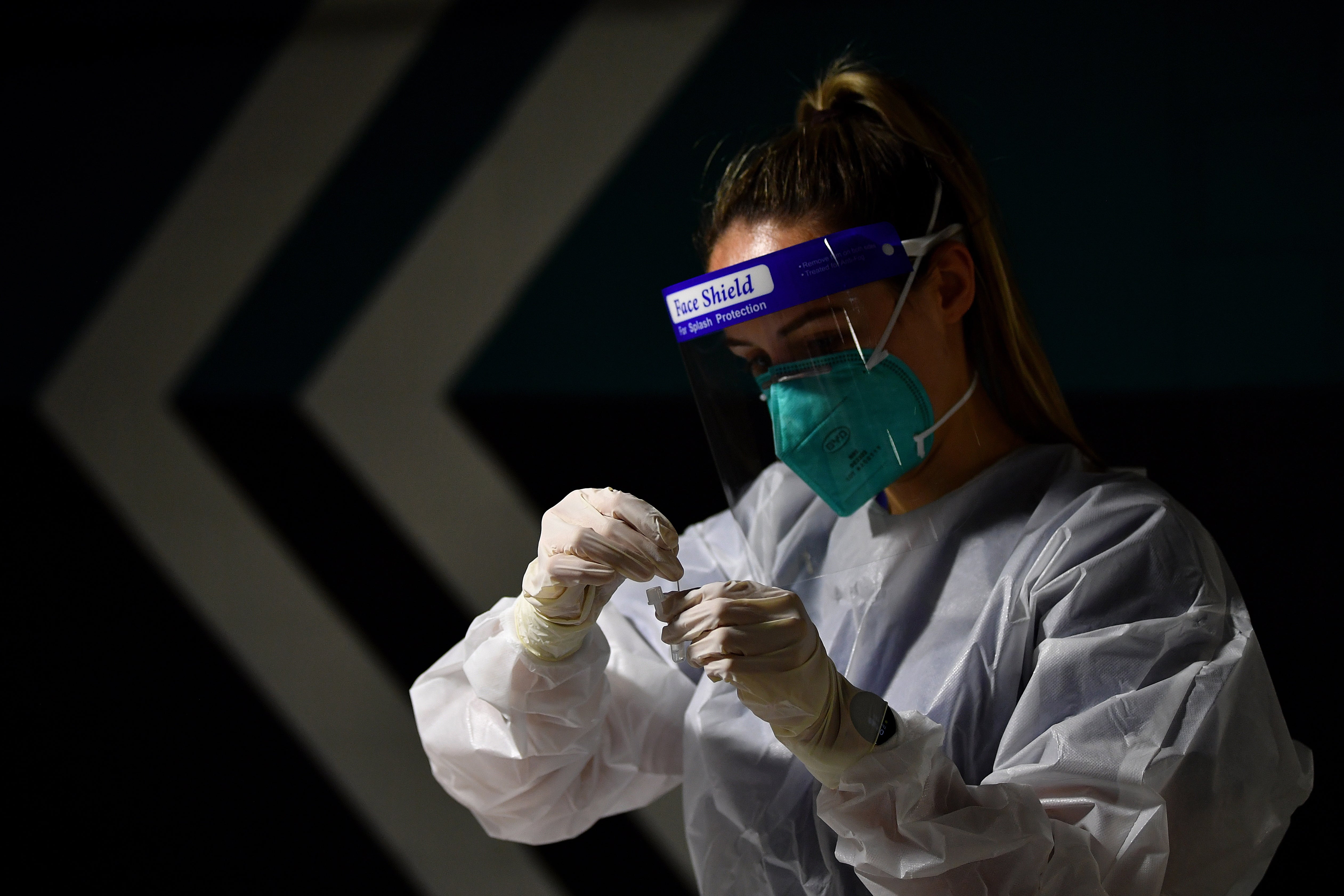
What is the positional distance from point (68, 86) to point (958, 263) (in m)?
2.05

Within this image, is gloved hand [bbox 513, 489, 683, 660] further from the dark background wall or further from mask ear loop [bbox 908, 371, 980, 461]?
the dark background wall

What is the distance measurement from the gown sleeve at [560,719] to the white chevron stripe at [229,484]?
908 millimetres

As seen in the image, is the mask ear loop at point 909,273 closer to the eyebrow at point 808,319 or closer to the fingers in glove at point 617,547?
the eyebrow at point 808,319

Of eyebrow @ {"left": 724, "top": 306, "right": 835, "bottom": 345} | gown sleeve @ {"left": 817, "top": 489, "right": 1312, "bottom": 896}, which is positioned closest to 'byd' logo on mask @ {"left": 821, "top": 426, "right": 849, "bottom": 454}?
eyebrow @ {"left": 724, "top": 306, "right": 835, "bottom": 345}

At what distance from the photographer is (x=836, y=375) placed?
109cm

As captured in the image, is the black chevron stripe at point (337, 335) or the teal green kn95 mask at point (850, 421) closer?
the teal green kn95 mask at point (850, 421)

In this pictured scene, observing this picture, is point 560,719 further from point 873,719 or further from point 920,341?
point 920,341

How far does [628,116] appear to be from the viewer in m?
2.07

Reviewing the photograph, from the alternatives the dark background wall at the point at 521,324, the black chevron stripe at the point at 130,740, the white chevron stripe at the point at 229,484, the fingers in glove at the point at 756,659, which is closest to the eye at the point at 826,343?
the fingers in glove at the point at 756,659

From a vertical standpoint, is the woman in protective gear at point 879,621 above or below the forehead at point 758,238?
below

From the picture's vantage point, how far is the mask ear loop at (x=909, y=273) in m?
1.08

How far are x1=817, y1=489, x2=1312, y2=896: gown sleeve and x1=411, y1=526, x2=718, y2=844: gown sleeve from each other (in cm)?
35

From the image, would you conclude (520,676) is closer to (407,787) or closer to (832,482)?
(832,482)

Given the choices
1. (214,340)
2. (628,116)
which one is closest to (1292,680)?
(628,116)
